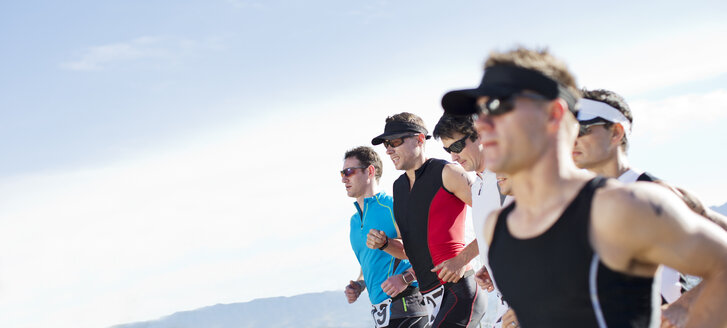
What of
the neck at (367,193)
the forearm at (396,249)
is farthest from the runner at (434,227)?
the neck at (367,193)

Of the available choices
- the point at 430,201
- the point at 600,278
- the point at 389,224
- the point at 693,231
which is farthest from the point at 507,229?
the point at 389,224

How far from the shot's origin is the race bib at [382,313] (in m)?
7.19

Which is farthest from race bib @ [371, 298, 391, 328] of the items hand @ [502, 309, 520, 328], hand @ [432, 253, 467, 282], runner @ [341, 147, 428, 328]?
hand @ [502, 309, 520, 328]

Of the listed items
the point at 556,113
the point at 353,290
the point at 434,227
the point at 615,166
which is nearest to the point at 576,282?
the point at 556,113

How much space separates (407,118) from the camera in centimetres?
692

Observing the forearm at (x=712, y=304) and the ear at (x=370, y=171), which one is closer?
the forearm at (x=712, y=304)

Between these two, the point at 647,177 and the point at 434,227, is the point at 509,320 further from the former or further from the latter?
the point at 434,227

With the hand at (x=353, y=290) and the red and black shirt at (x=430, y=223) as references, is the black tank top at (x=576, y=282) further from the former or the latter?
the hand at (x=353, y=290)

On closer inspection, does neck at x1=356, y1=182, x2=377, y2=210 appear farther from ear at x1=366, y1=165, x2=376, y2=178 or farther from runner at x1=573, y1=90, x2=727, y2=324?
runner at x1=573, y1=90, x2=727, y2=324

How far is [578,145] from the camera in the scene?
4195 mm

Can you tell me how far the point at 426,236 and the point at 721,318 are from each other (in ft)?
13.1

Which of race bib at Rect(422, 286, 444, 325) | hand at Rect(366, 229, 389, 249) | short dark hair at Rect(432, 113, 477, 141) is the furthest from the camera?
hand at Rect(366, 229, 389, 249)

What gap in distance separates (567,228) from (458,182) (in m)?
3.76

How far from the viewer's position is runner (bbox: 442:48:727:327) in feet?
7.27
